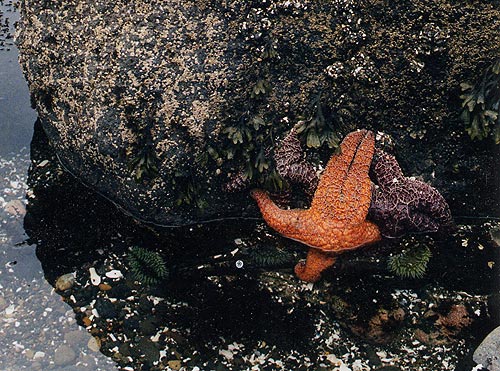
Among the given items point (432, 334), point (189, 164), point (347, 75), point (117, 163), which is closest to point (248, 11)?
point (347, 75)

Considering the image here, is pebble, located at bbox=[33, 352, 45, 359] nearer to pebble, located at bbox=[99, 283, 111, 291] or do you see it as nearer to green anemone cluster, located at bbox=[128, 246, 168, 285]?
pebble, located at bbox=[99, 283, 111, 291]

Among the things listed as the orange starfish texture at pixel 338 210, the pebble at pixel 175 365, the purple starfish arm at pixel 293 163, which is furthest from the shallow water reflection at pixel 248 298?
the purple starfish arm at pixel 293 163

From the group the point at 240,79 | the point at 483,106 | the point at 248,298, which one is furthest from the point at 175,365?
the point at 483,106

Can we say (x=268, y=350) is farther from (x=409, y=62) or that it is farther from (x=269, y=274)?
(x=409, y=62)

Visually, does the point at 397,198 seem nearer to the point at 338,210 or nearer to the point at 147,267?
the point at 338,210

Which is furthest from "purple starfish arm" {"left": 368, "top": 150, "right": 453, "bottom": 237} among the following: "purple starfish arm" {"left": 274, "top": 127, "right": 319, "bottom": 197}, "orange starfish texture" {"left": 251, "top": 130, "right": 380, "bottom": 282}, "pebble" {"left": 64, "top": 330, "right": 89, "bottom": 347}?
"pebble" {"left": 64, "top": 330, "right": 89, "bottom": 347}

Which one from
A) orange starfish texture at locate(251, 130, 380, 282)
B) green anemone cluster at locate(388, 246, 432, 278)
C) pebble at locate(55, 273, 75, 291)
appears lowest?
pebble at locate(55, 273, 75, 291)
